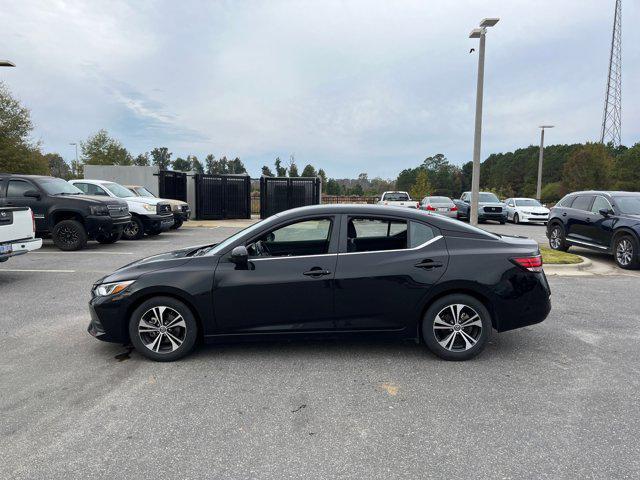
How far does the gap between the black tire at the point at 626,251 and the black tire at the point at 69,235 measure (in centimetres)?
1262

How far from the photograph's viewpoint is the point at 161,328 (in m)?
4.33

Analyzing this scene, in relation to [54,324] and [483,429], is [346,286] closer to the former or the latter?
[483,429]

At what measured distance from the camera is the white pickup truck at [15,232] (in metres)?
7.66

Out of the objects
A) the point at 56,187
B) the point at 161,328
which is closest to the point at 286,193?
the point at 56,187

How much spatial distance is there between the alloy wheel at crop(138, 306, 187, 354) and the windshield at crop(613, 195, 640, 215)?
9.83 m

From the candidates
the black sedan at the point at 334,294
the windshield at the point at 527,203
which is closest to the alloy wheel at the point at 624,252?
the black sedan at the point at 334,294

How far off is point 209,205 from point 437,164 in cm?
10438

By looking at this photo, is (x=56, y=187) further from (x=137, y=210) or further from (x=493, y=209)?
(x=493, y=209)

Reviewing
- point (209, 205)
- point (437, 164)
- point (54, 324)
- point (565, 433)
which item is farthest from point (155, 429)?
point (437, 164)

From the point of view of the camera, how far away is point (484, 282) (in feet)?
14.1

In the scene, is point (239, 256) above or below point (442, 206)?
below

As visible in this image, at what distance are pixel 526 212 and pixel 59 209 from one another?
21409 millimetres

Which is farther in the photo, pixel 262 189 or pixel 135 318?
pixel 262 189

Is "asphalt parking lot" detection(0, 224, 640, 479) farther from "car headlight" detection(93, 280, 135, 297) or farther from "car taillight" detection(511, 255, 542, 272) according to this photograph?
"car taillight" detection(511, 255, 542, 272)
